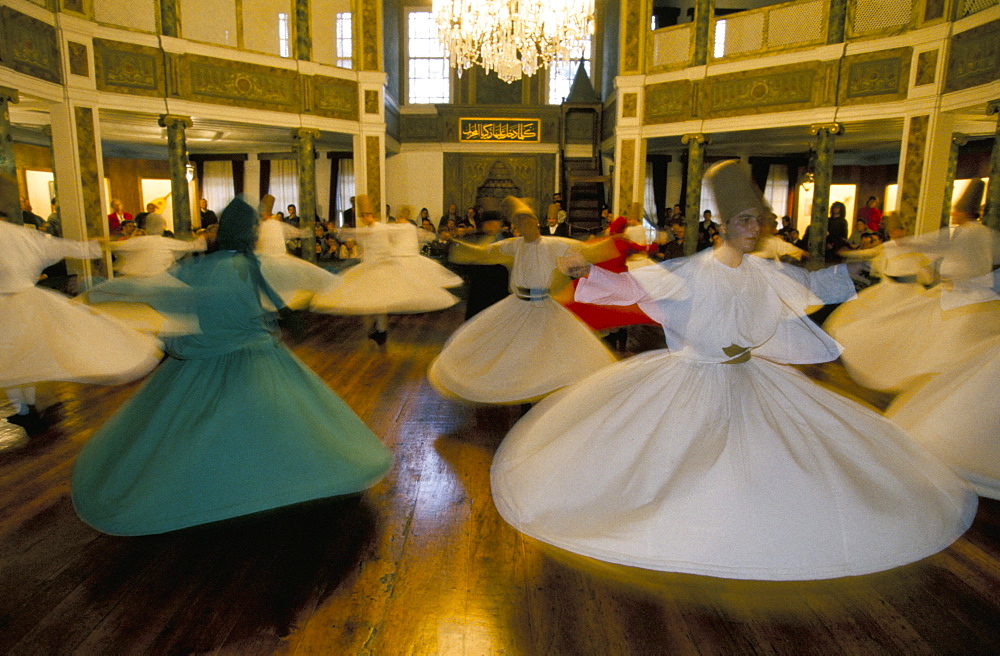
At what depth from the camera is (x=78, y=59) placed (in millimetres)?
8812

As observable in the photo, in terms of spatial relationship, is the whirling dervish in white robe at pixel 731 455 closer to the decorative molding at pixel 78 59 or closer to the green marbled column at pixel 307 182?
the decorative molding at pixel 78 59

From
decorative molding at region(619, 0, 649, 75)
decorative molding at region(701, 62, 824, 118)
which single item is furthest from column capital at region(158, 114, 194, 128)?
decorative molding at region(701, 62, 824, 118)

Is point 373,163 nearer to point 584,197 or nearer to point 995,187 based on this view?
point 584,197

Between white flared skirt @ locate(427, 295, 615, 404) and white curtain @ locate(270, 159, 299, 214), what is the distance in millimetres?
14071

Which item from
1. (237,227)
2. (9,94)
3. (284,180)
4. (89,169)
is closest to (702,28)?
(89,169)

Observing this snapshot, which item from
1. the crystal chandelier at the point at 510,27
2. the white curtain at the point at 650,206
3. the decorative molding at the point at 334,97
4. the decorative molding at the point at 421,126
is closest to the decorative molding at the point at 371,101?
the decorative molding at the point at 334,97

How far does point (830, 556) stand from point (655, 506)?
1.78ft

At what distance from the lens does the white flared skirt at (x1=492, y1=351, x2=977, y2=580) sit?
2018 millimetres

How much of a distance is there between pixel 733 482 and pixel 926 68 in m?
9.37

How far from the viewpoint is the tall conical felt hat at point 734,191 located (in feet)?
7.41

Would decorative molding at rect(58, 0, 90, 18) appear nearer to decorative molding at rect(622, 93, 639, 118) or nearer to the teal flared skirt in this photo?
decorative molding at rect(622, 93, 639, 118)

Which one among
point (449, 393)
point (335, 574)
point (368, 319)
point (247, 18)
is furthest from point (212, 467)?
point (247, 18)

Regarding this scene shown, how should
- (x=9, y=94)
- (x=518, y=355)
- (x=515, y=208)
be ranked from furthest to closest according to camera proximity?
(x=9, y=94) < (x=515, y=208) < (x=518, y=355)

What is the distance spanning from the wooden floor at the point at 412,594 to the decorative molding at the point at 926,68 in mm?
8053
